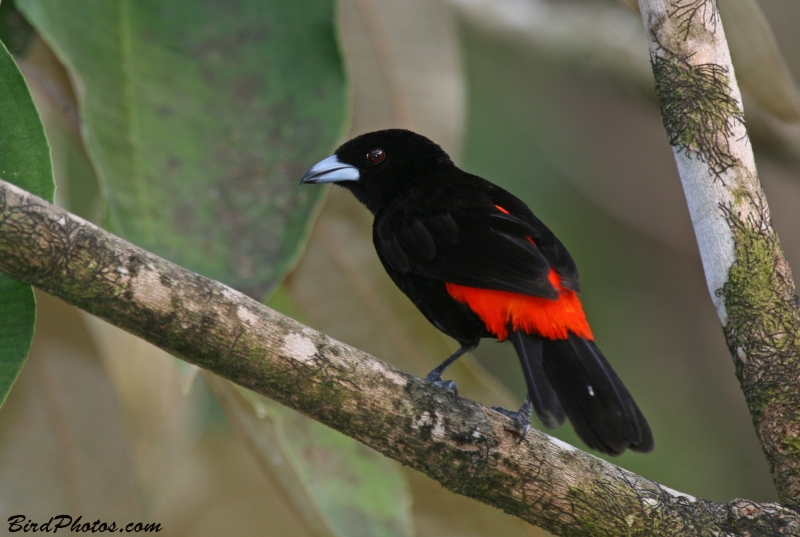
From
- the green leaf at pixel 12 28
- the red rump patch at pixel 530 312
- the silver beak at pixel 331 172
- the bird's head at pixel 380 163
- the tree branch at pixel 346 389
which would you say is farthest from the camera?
the bird's head at pixel 380 163

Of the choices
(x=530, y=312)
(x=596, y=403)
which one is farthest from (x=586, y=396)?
(x=530, y=312)

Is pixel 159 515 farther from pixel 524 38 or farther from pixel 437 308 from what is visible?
pixel 524 38

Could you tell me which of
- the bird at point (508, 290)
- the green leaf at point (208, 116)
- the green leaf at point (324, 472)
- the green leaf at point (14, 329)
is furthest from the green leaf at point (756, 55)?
the green leaf at point (14, 329)

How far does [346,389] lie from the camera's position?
1.92 meters

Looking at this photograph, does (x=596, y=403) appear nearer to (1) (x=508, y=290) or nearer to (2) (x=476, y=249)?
(1) (x=508, y=290)

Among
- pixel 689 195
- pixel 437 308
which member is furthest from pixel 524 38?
pixel 689 195

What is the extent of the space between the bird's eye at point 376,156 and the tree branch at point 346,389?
1.67m

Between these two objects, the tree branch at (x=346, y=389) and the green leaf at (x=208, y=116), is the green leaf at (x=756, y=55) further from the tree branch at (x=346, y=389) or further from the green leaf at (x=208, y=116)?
the tree branch at (x=346, y=389)

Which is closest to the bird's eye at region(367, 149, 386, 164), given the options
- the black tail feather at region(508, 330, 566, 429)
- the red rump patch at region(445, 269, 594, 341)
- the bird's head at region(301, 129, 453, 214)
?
the bird's head at region(301, 129, 453, 214)

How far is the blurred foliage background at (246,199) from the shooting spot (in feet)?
9.32

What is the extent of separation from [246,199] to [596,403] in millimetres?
1304

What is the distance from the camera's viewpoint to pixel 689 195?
7.00ft

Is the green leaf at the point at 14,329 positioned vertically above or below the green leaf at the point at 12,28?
below

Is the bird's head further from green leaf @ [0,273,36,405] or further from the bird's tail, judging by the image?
green leaf @ [0,273,36,405]
